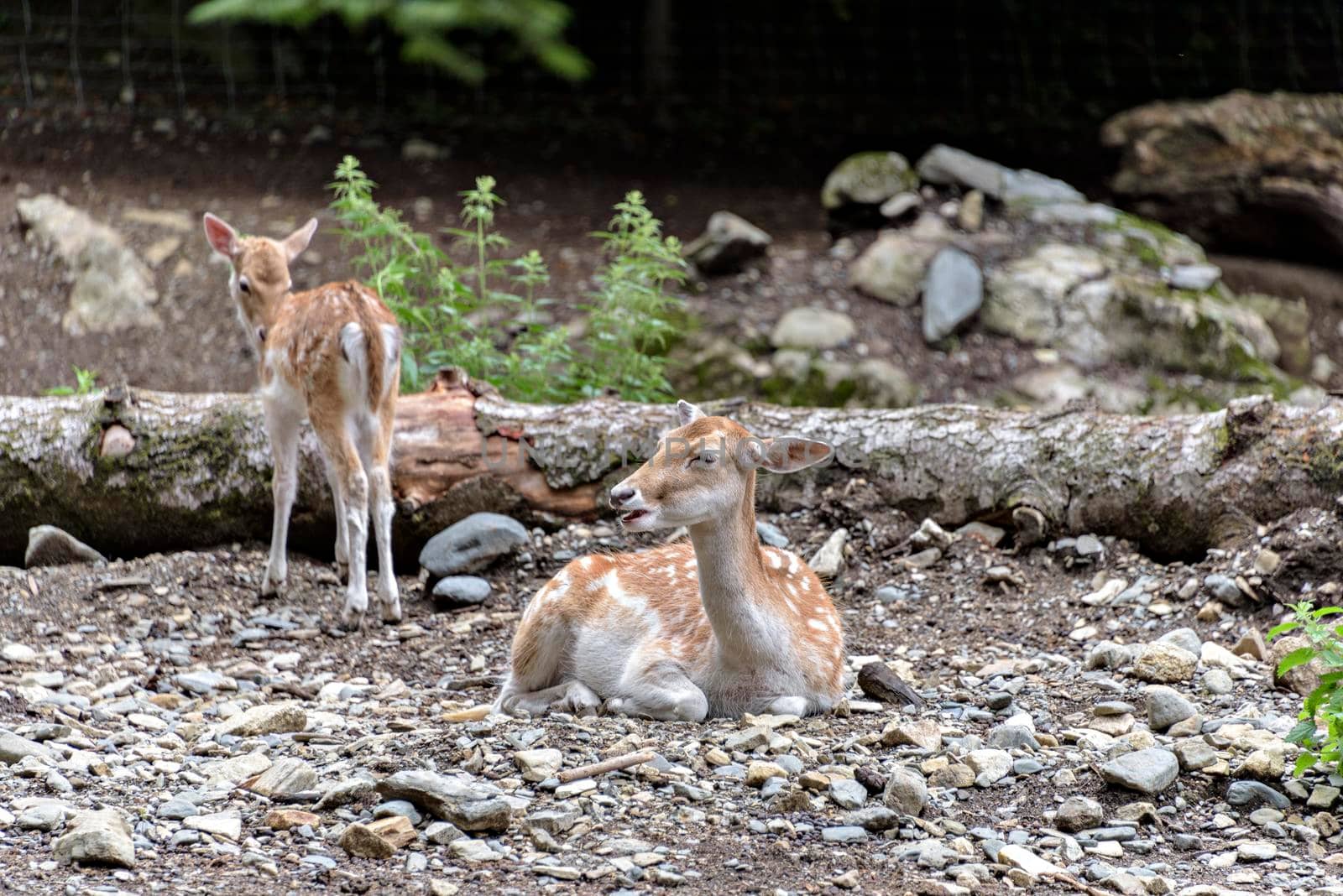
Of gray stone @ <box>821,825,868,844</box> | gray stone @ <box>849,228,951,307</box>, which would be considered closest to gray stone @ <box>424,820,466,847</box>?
gray stone @ <box>821,825,868,844</box>

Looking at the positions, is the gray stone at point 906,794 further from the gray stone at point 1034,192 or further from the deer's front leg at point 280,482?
the gray stone at point 1034,192

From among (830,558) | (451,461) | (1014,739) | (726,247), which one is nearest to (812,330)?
(726,247)

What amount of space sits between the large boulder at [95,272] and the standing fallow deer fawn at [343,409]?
14.1ft

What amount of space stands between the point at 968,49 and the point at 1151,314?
4.93 metres

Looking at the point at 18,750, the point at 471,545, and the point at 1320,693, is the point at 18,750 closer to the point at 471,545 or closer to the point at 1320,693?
the point at 471,545

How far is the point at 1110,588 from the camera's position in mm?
6410

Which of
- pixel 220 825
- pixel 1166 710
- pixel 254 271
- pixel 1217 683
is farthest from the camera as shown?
pixel 254 271

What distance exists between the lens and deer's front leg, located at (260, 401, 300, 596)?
6.84 m

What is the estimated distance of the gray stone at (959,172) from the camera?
11258 mm

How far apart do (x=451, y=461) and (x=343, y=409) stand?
72 cm

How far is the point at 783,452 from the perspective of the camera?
5.11m

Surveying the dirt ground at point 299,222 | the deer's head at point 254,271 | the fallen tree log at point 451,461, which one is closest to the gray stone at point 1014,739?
the fallen tree log at point 451,461

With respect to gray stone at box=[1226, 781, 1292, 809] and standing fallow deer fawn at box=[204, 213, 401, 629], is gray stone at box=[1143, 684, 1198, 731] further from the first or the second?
standing fallow deer fawn at box=[204, 213, 401, 629]

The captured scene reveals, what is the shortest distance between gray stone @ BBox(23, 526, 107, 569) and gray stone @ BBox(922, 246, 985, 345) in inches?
221
